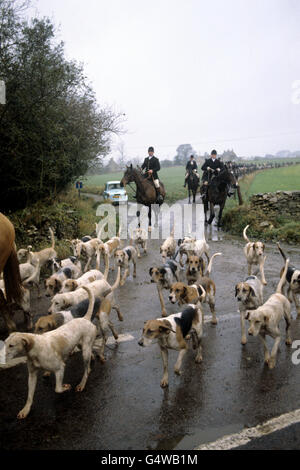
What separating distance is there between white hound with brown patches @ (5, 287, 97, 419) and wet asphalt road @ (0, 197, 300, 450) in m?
0.24

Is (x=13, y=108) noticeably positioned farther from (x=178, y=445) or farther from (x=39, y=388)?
(x=178, y=445)

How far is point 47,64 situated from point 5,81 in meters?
1.81

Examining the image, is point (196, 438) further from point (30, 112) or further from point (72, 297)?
point (30, 112)

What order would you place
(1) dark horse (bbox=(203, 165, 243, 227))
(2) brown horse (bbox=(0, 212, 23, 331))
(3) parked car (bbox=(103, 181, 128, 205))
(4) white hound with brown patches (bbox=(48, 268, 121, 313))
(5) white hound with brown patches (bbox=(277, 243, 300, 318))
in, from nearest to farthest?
(4) white hound with brown patches (bbox=(48, 268, 121, 313)), (2) brown horse (bbox=(0, 212, 23, 331)), (5) white hound with brown patches (bbox=(277, 243, 300, 318)), (1) dark horse (bbox=(203, 165, 243, 227)), (3) parked car (bbox=(103, 181, 128, 205))

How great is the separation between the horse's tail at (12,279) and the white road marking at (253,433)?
13.3ft

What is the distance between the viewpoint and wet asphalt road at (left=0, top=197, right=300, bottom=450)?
3727 millimetres

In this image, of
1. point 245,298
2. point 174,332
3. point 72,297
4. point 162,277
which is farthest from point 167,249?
point 174,332

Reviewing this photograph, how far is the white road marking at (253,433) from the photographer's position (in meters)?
3.57

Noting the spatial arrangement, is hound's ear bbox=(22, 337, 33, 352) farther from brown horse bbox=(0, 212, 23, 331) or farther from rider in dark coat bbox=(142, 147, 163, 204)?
rider in dark coat bbox=(142, 147, 163, 204)

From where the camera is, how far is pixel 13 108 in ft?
42.0

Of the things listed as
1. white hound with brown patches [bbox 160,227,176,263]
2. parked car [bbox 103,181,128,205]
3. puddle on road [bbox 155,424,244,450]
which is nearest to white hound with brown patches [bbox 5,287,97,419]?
puddle on road [bbox 155,424,244,450]

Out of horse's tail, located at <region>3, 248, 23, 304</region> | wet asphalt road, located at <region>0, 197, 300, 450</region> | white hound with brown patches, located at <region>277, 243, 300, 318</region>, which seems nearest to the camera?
wet asphalt road, located at <region>0, 197, 300, 450</region>

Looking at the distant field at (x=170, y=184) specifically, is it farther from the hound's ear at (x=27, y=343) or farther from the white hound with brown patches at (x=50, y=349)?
the hound's ear at (x=27, y=343)
